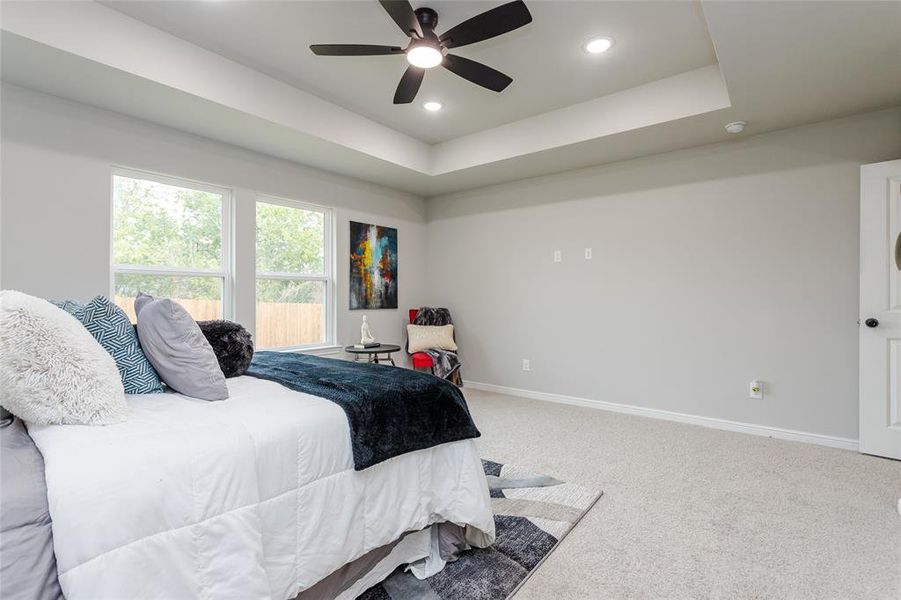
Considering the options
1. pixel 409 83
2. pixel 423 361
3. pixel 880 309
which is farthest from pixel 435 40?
pixel 880 309

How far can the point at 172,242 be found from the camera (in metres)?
3.46

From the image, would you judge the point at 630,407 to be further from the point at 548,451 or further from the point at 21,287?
the point at 21,287

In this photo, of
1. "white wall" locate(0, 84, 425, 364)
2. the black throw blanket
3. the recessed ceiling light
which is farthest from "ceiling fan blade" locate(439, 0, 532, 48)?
"white wall" locate(0, 84, 425, 364)

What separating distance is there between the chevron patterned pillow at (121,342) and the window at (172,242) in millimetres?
1667

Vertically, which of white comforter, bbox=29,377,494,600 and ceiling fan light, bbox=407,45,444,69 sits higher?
ceiling fan light, bbox=407,45,444,69

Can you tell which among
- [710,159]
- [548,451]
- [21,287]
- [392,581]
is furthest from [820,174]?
[21,287]

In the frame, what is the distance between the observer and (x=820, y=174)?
327cm

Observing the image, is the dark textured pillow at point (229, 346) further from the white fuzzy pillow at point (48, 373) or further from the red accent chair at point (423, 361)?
the red accent chair at point (423, 361)

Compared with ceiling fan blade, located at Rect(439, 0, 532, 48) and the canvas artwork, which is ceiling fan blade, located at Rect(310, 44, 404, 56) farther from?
the canvas artwork

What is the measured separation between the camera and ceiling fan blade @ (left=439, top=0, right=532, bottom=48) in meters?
2.03

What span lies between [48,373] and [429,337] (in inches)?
151

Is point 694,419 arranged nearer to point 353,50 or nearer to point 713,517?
point 713,517

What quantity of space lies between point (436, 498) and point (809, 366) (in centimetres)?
322

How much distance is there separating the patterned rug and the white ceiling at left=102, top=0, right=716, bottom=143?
267cm
